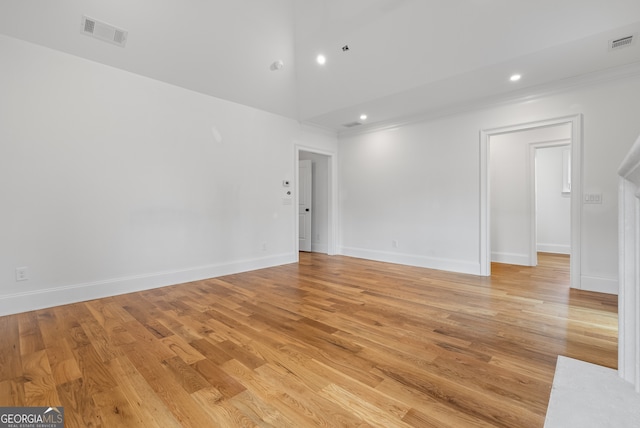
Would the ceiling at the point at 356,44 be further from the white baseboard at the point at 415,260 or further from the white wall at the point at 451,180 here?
the white baseboard at the point at 415,260

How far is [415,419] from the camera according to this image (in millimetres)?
1413

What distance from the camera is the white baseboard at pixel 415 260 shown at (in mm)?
4492

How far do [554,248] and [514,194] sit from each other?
2.38 metres

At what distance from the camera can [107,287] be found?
337 centimetres

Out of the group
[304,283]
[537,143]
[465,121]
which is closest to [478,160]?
[465,121]

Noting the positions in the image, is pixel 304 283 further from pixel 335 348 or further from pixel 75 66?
pixel 75 66

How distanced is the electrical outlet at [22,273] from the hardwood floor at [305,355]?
35 centimetres

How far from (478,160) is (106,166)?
4.99 metres

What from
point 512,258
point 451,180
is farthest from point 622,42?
point 512,258

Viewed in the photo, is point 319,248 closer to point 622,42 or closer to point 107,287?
point 107,287

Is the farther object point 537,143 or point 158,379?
point 537,143

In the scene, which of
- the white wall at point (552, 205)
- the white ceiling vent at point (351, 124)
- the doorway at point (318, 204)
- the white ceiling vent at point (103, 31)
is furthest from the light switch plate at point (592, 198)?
the white ceiling vent at point (103, 31)

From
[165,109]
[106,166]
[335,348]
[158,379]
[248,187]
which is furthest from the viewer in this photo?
[248,187]

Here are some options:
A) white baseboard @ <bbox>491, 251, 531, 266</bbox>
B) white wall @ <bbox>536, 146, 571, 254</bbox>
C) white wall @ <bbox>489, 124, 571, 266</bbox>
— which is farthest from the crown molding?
white wall @ <bbox>536, 146, 571, 254</bbox>
